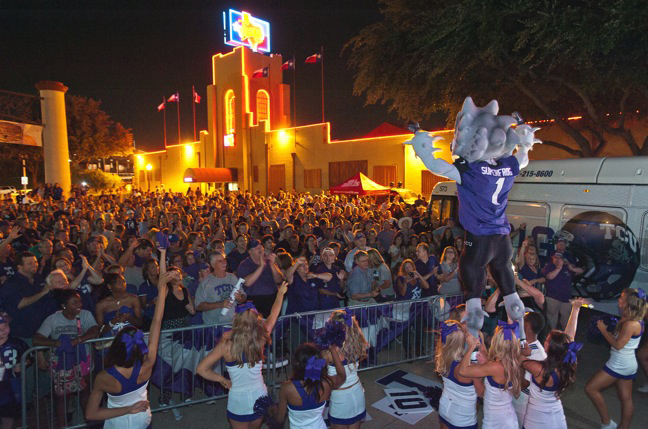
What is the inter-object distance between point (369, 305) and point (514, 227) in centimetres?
511

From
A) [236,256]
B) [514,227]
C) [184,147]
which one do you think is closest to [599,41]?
[514,227]

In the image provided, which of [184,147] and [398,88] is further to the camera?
[184,147]

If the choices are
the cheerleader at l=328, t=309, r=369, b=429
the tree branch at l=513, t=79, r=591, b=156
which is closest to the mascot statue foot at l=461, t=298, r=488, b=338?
the cheerleader at l=328, t=309, r=369, b=429

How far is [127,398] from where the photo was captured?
338cm

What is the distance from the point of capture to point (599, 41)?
33.0ft

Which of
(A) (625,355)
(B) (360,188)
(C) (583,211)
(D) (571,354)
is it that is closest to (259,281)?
(D) (571,354)

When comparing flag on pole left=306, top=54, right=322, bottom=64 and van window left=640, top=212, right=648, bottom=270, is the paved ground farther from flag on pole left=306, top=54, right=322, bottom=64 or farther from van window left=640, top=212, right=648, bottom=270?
flag on pole left=306, top=54, right=322, bottom=64

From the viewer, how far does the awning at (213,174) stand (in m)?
35.7

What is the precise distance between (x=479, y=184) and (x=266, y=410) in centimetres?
273

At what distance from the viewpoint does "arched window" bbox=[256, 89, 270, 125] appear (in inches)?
1463

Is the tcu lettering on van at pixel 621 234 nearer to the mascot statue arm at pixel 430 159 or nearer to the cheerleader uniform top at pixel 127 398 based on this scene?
the mascot statue arm at pixel 430 159

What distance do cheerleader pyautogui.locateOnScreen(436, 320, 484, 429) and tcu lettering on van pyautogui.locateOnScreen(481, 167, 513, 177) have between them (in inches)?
57.3

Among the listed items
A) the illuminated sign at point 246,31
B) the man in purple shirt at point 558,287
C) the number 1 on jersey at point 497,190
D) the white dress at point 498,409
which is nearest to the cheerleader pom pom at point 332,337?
the white dress at point 498,409

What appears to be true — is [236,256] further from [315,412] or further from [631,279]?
[631,279]
